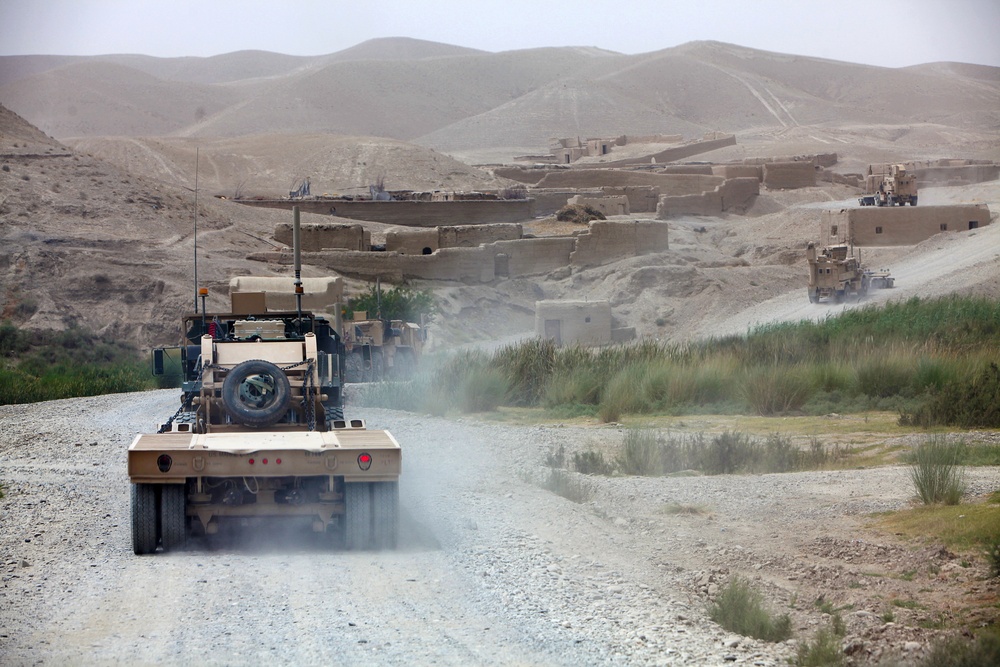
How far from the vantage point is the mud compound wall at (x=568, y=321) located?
1341 inches

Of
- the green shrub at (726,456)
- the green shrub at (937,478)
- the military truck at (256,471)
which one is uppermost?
the military truck at (256,471)

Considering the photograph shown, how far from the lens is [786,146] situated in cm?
8888

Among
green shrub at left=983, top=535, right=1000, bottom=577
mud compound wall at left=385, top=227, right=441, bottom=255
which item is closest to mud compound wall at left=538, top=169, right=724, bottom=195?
mud compound wall at left=385, top=227, right=441, bottom=255

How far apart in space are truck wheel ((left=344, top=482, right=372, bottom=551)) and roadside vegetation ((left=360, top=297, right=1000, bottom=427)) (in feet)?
31.1

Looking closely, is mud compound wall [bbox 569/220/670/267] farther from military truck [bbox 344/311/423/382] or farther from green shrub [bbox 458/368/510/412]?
green shrub [bbox 458/368/510/412]

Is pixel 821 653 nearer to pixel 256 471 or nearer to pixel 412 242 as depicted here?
pixel 256 471

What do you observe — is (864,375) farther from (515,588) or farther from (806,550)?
(515,588)

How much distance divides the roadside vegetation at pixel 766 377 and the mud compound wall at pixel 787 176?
37.4m

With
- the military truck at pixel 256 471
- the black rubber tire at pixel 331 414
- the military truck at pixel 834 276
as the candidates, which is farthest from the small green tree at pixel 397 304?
the military truck at pixel 256 471

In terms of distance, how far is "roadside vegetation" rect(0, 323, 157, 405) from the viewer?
24109 mm

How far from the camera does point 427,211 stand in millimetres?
50781

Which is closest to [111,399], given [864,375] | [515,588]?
[864,375]

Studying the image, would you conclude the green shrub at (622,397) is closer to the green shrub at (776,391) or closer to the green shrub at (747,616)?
the green shrub at (776,391)

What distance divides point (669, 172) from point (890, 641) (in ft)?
189
